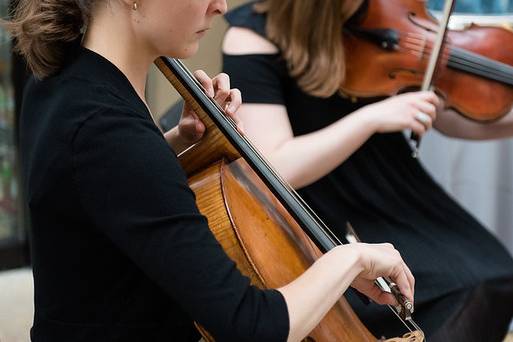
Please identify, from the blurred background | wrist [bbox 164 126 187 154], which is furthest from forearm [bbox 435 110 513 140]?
wrist [bbox 164 126 187 154]

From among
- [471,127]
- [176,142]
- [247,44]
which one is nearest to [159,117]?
[247,44]

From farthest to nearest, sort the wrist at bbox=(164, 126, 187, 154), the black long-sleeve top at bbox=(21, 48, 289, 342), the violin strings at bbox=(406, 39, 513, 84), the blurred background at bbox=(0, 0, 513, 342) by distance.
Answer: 1. the blurred background at bbox=(0, 0, 513, 342)
2. the violin strings at bbox=(406, 39, 513, 84)
3. the wrist at bbox=(164, 126, 187, 154)
4. the black long-sleeve top at bbox=(21, 48, 289, 342)

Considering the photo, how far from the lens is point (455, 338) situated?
4.25ft

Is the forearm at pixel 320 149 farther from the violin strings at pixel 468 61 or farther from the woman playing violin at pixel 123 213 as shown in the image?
the woman playing violin at pixel 123 213

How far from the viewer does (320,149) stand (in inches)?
50.4

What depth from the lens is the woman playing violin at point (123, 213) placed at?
727mm

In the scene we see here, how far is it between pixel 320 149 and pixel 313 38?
0.20m

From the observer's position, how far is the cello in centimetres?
82

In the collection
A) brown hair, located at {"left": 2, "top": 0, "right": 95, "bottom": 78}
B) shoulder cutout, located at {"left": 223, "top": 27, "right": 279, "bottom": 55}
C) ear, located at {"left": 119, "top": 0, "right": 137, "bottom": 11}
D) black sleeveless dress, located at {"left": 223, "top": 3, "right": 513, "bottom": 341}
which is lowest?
black sleeveless dress, located at {"left": 223, "top": 3, "right": 513, "bottom": 341}

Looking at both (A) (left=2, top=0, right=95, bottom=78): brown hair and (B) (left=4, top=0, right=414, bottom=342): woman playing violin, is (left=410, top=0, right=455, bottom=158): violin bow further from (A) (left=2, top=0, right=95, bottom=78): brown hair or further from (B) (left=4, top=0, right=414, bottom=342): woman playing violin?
(A) (left=2, top=0, right=95, bottom=78): brown hair

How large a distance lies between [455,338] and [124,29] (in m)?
0.79

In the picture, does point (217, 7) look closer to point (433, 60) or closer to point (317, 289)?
point (317, 289)

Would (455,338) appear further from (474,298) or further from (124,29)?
(124,29)

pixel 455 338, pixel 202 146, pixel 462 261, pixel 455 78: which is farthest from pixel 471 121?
pixel 202 146
